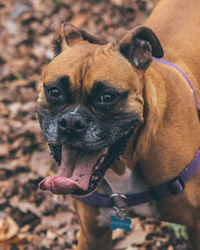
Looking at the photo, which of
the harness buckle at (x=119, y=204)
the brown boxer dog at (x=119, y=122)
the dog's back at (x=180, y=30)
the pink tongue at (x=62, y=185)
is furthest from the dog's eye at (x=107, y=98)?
the dog's back at (x=180, y=30)

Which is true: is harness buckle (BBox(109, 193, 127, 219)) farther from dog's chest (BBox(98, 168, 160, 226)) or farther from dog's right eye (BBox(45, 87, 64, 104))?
dog's right eye (BBox(45, 87, 64, 104))

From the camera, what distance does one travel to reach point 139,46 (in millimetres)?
2812

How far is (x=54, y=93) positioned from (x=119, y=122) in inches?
18.1

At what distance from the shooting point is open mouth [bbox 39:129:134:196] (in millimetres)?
2635

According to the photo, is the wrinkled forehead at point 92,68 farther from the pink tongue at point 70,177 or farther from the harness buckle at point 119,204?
the harness buckle at point 119,204

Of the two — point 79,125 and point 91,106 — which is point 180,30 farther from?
point 79,125

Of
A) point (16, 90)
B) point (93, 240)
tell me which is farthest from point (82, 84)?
point (16, 90)

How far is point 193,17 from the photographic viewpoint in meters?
3.60

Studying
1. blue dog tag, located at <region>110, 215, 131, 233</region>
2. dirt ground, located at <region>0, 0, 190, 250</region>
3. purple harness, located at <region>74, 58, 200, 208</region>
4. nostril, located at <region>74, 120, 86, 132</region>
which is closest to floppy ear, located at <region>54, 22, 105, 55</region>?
nostril, located at <region>74, 120, 86, 132</region>

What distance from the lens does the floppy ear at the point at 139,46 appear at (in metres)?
2.74

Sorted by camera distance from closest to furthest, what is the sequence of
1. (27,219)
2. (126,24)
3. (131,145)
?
(131,145) → (27,219) → (126,24)

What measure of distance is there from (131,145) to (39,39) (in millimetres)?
4473

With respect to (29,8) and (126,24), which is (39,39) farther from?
(126,24)

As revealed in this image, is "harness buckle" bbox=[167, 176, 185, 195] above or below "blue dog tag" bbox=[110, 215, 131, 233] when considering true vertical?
above
